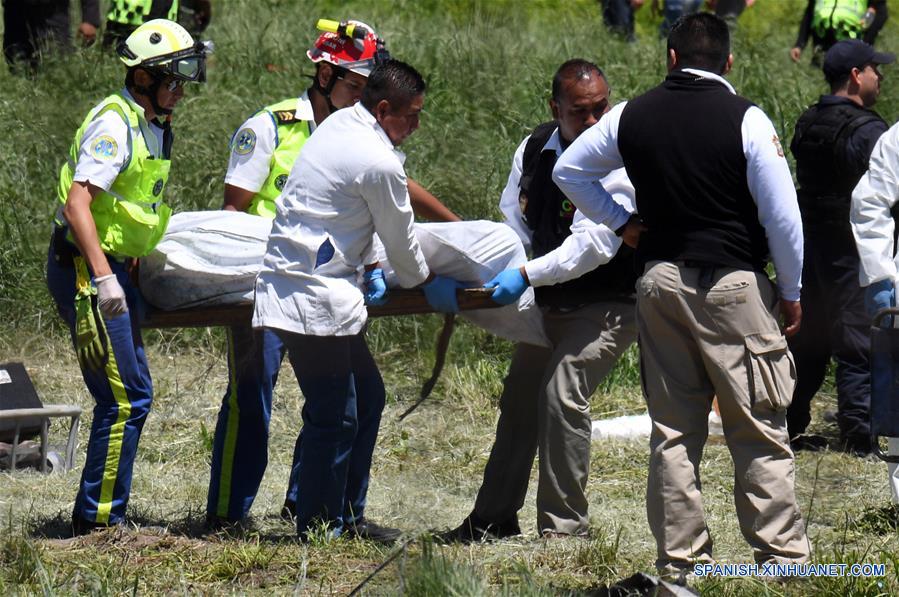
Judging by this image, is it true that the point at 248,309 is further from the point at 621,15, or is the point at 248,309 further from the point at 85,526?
the point at 621,15

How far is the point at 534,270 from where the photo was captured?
4.94 metres

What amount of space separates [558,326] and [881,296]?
4.24 ft

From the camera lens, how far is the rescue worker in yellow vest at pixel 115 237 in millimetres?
4731

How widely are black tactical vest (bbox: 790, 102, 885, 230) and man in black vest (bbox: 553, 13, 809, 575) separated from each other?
240cm

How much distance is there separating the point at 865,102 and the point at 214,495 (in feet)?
12.0

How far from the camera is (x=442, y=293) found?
4.88 meters

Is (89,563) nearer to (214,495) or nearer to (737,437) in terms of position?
(214,495)

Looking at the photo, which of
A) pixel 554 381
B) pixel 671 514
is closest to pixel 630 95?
pixel 554 381

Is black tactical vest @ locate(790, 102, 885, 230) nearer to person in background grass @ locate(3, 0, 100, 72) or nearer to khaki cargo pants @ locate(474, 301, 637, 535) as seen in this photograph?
khaki cargo pants @ locate(474, 301, 637, 535)

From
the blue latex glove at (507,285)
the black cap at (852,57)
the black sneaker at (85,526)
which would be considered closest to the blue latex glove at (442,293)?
the blue latex glove at (507,285)

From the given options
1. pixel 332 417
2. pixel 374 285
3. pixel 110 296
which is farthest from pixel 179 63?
pixel 332 417

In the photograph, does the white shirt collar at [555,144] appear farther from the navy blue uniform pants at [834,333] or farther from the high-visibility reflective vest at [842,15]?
the high-visibility reflective vest at [842,15]

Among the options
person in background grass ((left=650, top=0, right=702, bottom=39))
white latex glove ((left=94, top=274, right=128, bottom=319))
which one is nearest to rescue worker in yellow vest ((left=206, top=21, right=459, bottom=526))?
white latex glove ((left=94, top=274, right=128, bottom=319))

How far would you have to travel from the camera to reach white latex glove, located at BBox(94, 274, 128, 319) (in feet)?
15.4
